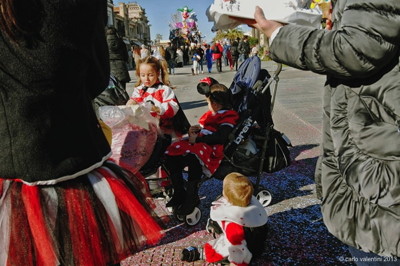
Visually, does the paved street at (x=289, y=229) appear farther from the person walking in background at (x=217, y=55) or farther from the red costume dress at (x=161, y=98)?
the person walking in background at (x=217, y=55)

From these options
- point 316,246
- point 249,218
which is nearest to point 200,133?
point 249,218

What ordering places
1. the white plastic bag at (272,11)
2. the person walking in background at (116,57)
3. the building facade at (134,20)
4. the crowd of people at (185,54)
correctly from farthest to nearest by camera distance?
1. the building facade at (134,20)
2. the crowd of people at (185,54)
3. the person walking in background at (116,57)
4. the white plastic bag at (272,11)

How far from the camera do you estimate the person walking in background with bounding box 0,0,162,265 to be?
1122 mm

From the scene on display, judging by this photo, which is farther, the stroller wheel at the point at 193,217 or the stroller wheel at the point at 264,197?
the stroller wheel at the point at 264,197

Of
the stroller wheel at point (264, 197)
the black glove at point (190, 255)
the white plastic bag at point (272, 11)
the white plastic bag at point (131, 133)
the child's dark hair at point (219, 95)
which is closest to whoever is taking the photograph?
the white plastic bag at point (272, 11)

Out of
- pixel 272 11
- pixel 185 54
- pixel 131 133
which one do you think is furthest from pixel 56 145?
pixel 185 54

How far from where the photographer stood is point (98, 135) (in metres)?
1.42

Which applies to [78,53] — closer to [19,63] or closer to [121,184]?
[19,63]

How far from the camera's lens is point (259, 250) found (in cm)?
246

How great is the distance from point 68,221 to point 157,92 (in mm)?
2304

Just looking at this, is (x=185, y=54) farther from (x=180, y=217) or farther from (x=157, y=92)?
(x=180, y=217)

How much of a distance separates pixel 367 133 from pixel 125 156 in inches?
69.8

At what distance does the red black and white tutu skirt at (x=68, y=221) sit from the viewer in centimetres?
124

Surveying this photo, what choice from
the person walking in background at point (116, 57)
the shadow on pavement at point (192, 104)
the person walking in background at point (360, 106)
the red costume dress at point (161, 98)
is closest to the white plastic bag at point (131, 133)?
the red costume dress at point (161, 98)
